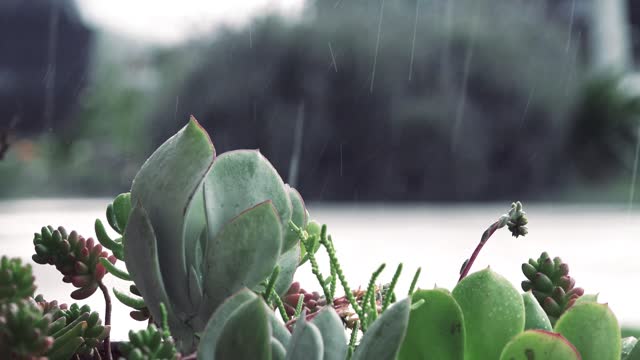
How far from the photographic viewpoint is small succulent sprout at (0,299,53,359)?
385 mm

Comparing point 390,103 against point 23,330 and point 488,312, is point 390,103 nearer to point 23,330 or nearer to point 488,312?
point 488,312

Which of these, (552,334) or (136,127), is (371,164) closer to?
(136,127)

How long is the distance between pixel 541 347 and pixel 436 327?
0.06 metres

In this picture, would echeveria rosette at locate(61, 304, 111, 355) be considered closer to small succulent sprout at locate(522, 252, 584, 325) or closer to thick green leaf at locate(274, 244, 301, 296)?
thick green leaf at locate(274, 244, 301, 296)

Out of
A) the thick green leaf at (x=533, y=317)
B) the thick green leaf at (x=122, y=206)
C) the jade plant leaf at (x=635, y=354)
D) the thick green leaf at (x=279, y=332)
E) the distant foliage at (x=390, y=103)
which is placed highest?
the thick green leaf at (x=122, y=206)

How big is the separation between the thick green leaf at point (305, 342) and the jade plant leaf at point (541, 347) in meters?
0.11

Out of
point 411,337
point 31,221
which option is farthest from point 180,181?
point 31,221

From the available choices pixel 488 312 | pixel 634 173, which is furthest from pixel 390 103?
pixel 488 312

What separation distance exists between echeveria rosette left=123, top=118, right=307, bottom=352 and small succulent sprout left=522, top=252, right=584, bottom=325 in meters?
0.20

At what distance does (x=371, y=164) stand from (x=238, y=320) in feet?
47.8

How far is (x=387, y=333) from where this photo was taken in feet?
1.30

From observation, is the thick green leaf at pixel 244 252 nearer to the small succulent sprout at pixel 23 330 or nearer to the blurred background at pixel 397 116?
the small succulent sprout at pixel 23 330

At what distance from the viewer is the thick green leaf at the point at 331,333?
42cm

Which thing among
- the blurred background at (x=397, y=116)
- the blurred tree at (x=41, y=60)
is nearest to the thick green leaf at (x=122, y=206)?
the blurred background at (x=397, y=116)
